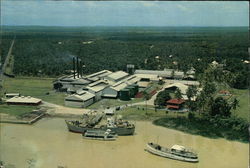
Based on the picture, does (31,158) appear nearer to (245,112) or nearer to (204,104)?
(204,104)

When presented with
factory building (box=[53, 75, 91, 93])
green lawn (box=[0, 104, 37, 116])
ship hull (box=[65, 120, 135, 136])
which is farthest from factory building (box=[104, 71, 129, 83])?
ship hull (box=[65, 120, 135, 136])

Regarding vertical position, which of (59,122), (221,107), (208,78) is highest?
(208,78)

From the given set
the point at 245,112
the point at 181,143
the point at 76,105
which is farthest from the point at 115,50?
the point at 181,143

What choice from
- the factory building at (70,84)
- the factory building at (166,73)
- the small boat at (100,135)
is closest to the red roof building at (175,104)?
the small boat at (100,135)

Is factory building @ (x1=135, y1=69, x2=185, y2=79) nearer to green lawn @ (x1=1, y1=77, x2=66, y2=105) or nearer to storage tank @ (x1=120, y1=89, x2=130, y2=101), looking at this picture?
storage tank @ (x1=120, y1=89, x2=130, y2=101)

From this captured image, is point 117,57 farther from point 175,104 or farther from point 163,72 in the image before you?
point 175,104

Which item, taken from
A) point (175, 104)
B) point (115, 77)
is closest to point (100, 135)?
point (175, 104)
